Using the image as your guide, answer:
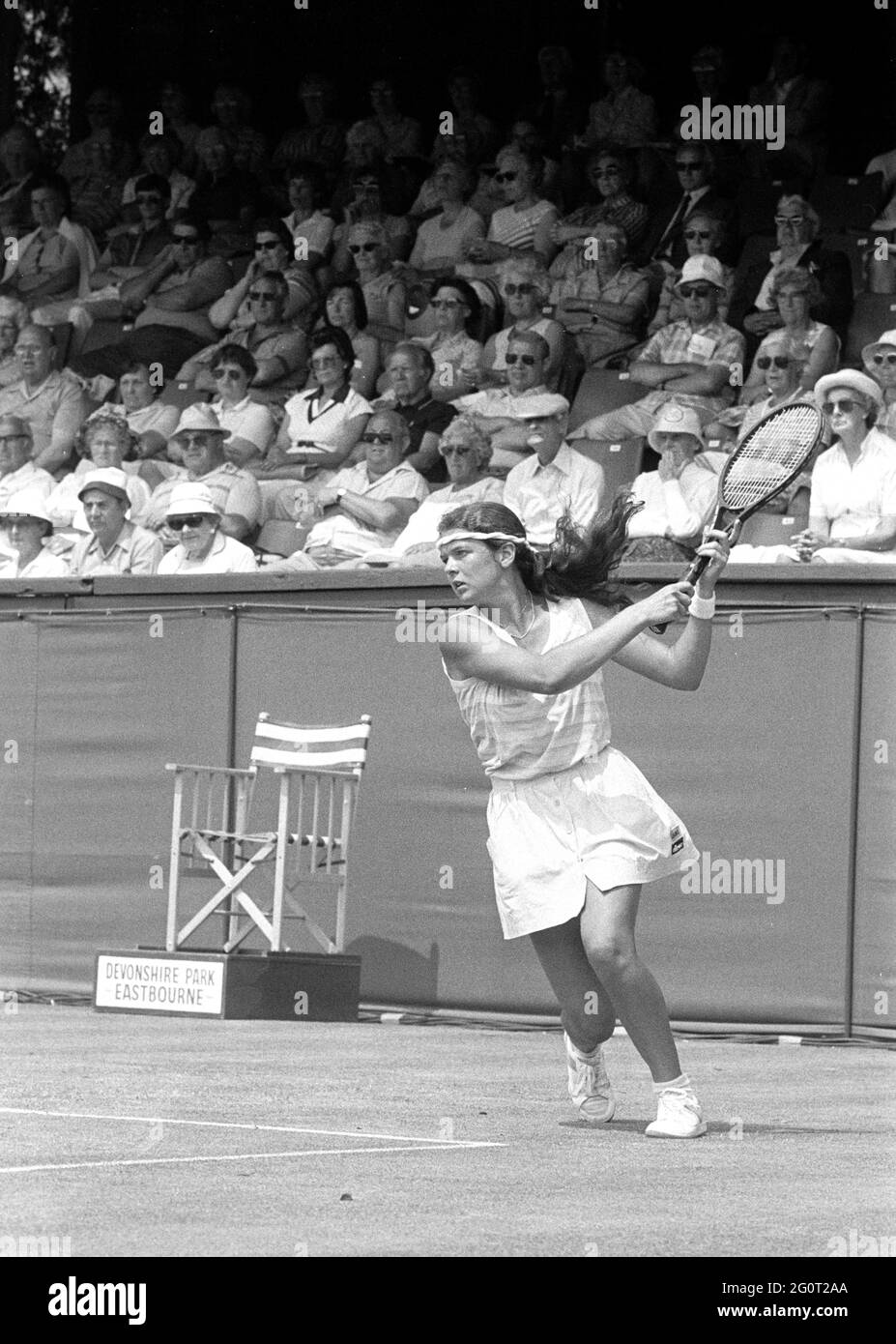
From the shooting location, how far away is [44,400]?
53.6 ft

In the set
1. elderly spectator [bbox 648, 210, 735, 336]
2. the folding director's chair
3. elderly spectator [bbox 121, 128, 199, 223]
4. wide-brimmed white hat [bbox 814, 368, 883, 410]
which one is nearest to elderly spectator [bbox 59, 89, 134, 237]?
elderly spectator [bbox 121, 128, 199, 223]

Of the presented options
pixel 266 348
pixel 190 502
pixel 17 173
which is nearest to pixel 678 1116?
pixel 190 502

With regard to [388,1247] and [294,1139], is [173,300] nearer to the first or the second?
[294,1139]

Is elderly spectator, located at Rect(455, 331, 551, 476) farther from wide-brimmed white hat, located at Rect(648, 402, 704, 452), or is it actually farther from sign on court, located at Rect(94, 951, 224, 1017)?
sign on court, located at Rect(94, 951, 224, 1017)

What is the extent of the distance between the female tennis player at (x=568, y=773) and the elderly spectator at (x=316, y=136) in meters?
10.7

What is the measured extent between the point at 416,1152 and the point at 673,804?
4.65 meters

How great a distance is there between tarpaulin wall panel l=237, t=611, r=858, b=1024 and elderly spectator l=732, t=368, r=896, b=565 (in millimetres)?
712

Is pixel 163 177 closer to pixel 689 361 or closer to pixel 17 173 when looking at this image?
pixel 17 173

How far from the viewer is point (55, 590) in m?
12.3

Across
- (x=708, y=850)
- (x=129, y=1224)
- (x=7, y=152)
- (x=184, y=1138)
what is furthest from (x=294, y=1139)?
(x=7, y=152)

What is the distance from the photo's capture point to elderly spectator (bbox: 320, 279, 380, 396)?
14914mm

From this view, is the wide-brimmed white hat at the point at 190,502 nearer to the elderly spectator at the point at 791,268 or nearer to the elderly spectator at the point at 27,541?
the elderly spectator at the point at 27,541

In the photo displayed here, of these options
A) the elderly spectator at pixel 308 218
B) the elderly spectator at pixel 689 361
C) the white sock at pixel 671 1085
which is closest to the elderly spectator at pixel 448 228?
the elderly spectator at pixel 308 218

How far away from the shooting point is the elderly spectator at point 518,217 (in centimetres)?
1493
